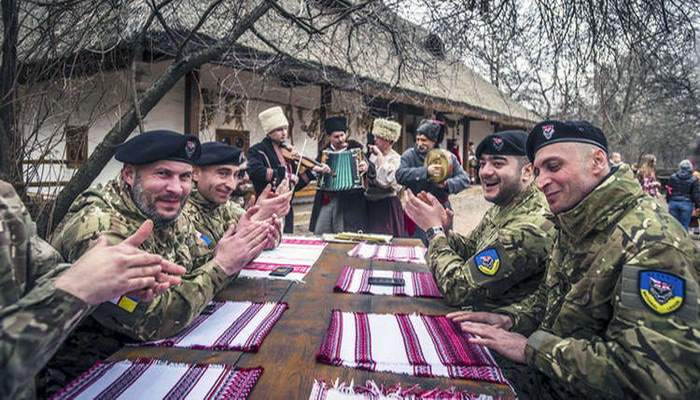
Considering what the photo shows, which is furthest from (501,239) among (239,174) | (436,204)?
(239,174)

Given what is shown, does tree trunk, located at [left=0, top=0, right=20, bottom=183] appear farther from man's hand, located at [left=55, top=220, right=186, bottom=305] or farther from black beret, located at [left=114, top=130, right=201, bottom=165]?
man's hand, located at [left=55, top=220, right=186, bottom=305]

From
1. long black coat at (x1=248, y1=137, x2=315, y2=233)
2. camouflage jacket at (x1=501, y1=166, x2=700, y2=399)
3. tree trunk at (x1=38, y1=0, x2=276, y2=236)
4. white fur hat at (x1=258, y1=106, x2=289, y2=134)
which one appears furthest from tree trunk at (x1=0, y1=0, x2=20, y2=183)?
camouflage jacket at (x1=501, y1=166, x2=700, y2=399)

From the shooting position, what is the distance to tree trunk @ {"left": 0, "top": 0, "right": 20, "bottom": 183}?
8.99 feet

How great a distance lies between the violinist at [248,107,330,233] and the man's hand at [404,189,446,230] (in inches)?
78.5

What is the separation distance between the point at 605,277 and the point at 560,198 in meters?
0.33

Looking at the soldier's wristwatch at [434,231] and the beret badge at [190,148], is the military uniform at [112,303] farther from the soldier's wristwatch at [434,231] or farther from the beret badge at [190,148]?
the soldier's wristwatch at [434,231]

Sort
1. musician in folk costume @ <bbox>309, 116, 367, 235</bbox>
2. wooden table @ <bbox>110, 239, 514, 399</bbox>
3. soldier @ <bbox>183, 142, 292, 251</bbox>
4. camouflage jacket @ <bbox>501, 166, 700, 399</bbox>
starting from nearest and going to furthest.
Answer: camouflage jacket @ <bbox>501, 166, 700, 399</bbox> < wooden table @ <bbox>110, 239, 514, 399</bbox> < soldier @ <bbox>183, 142, 292, 251</bbox> < musician in folk costume @ <bbox>309, 116, 367, 235</bbox>

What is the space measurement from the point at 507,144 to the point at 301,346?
1.49 metres

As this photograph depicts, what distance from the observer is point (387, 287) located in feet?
7.55

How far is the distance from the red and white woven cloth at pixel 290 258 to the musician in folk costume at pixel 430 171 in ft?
4.95

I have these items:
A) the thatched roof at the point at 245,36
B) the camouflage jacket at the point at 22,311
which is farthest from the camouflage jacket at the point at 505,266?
the thatched roof at the point at 245,36

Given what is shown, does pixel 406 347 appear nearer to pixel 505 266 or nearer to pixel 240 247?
pixel 505 266

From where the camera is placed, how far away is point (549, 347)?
137 centimetres

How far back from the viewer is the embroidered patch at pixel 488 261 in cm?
193
